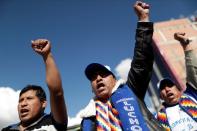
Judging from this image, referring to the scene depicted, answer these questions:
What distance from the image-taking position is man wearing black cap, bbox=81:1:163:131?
2408mm

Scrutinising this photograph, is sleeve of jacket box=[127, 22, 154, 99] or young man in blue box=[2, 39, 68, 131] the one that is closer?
young man in blue box=[2, 39, 68, 131]

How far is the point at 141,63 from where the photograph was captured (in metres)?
2.68

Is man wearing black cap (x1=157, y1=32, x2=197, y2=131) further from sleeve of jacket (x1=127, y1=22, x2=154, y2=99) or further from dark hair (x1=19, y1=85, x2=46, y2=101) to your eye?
dark hair (x1=19, y1=85, x2=46, y2=101)

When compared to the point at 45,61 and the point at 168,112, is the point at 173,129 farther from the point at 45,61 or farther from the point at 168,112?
the point at 45,61

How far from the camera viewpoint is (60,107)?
210 cm


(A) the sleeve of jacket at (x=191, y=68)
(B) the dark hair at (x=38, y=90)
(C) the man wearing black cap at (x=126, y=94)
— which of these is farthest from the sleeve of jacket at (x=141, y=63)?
(B) the dark hair at (x=38, y=90)

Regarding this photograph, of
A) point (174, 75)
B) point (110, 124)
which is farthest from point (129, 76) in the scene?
point (174, 75)

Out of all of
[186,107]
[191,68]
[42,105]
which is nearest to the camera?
[42,105]

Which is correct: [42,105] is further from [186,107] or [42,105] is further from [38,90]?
[186,107]

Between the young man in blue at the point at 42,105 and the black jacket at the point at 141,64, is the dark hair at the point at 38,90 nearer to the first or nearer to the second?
the young man in blue at the point at 42,105

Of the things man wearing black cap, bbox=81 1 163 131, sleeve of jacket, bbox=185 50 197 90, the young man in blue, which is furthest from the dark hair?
sleeve of jacket, bbox=185 50 197 90

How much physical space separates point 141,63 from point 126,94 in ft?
1.15

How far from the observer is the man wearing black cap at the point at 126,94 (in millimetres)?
2408

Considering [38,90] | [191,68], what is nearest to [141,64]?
[191,68]
